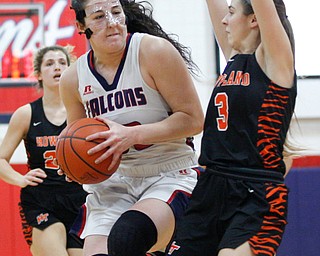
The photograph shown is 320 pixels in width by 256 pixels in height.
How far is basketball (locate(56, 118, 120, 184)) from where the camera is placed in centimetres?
308

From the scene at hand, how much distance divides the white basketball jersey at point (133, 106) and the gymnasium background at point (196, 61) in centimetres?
234

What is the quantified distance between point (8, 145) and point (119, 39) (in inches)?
73.2

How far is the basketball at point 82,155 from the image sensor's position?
3.08m

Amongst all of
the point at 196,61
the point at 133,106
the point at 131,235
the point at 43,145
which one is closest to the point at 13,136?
the point at 43,145

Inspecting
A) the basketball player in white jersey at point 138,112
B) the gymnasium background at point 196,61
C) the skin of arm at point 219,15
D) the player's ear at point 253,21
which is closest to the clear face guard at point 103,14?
the basketball player in white jersey at point 138,112

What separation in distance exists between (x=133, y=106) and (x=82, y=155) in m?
0.39

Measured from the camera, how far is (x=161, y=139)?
320 centimetres

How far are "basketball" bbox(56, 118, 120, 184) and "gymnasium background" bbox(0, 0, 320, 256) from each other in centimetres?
264

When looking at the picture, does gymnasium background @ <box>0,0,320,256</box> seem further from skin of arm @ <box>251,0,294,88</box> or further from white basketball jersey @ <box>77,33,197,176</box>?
skin of arm @ <box>251,0,294,88</box>

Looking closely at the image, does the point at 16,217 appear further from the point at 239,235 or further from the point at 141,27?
the point at 239,235

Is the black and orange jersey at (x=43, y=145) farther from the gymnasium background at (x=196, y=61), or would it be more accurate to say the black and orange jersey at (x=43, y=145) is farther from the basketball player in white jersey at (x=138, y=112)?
the basketball player in white jersey at (x=138, y=112)

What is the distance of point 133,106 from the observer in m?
3.33

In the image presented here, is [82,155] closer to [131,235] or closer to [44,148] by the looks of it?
[131,235]

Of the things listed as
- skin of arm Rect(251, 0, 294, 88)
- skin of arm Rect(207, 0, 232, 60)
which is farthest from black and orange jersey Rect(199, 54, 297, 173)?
skin of arm Rect(207, 0, 232, 60)
